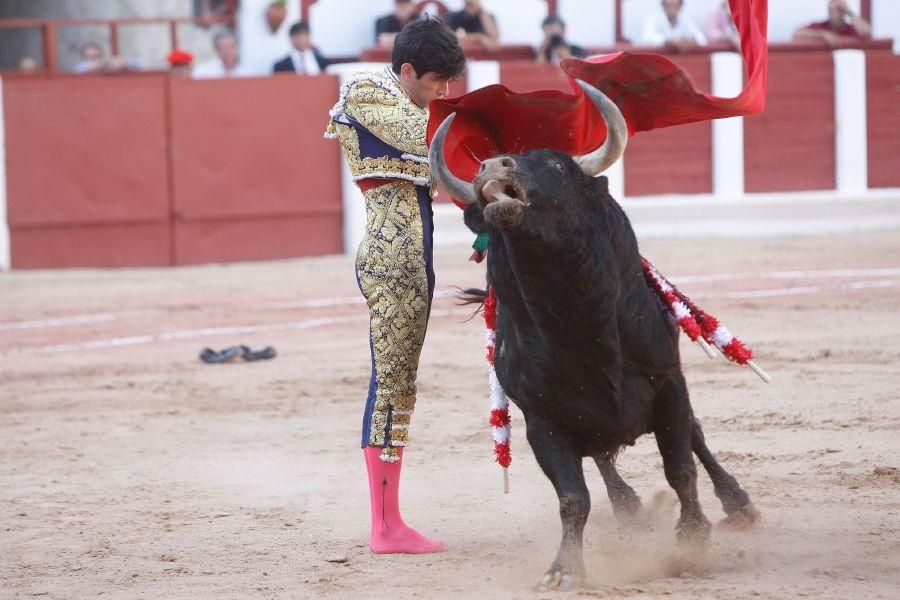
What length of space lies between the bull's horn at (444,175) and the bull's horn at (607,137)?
0.76 ft

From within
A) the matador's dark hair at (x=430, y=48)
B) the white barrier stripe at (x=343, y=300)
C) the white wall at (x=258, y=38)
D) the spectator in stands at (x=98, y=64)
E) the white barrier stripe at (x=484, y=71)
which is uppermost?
the white wall at (x=258, y=38)

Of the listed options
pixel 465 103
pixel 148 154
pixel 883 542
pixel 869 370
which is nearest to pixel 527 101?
pixel 465 103

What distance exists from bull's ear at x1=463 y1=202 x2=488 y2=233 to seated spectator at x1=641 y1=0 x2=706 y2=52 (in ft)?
28.8

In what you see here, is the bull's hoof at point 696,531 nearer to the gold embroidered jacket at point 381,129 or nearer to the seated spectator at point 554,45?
the gold embroidered jacket at point 381,129

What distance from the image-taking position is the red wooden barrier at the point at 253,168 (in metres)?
10.3

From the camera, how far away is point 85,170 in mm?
10156

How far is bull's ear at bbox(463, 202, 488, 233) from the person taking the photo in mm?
2900

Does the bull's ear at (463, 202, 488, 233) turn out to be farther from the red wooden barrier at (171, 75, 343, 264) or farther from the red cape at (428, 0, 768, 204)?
the red wooden barrier at (171, 75, 343, 264)

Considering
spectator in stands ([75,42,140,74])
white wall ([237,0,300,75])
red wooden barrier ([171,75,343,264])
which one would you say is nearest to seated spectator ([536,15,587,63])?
red wooden barrier ([171,75,343,264])

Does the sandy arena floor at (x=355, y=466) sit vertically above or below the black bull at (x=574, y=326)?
below

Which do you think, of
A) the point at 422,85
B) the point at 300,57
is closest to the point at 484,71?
the point at 300,57

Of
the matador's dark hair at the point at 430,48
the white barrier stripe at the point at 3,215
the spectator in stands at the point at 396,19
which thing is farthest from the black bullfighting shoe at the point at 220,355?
the spectator in stands at the point at 396,19

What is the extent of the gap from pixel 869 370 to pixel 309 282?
456cm

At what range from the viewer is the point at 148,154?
33.5 ft
